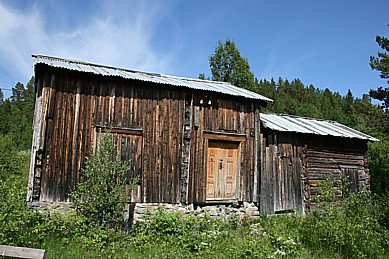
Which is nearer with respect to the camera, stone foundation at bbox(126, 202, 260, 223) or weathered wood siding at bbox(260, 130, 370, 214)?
stone foundation at bbox(126, 202, 260, 223)

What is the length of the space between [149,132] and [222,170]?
9.46 feet

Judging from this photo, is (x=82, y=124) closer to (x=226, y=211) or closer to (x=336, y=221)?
(x=226, y=211)

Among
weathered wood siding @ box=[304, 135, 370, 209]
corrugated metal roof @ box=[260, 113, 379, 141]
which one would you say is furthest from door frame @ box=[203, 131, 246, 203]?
weathered wood siding @ box=[304, 135, 370, 209]

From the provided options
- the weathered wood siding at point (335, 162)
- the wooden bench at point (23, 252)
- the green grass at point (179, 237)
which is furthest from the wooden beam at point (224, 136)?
the wooden bench at point (23, 252)

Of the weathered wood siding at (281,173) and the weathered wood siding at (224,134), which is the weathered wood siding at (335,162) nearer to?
the weathered wood siding at (281,173)

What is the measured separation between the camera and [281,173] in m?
12.1

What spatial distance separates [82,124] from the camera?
9000 mm

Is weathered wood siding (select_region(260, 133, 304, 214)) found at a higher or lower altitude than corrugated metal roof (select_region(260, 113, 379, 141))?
lower

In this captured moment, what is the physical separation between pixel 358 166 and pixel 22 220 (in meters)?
13.3

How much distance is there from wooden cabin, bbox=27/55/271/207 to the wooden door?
3 cm

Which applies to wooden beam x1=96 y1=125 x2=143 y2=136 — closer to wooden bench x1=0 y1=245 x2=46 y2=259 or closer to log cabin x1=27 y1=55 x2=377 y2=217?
log cabin x1=27 y1=55 x2=377 y2=217

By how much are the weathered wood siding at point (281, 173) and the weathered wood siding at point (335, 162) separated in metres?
0.46

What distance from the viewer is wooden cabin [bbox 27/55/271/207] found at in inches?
339

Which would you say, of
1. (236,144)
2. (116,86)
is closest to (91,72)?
(116,86)
